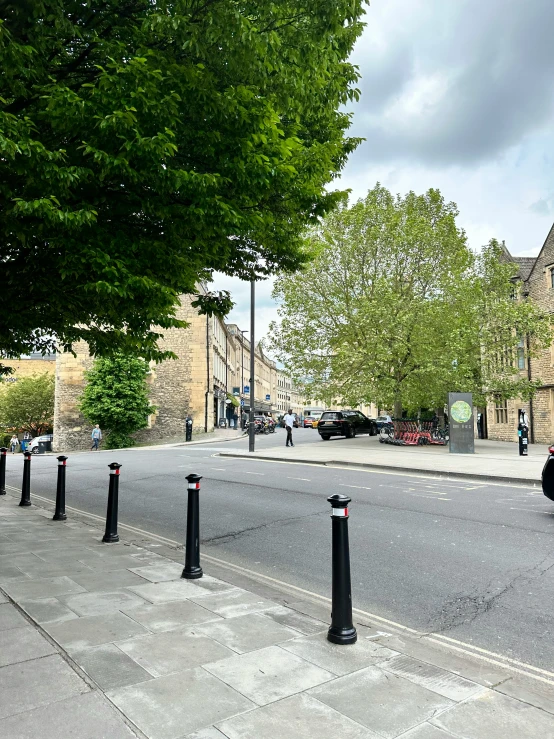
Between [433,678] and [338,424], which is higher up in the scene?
[338,424]

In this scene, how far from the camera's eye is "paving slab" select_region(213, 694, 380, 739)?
262 cm

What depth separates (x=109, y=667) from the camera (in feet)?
10.8

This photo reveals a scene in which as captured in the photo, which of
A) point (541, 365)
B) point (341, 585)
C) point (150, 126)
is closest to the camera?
point (341, 585)

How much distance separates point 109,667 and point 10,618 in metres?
1.32

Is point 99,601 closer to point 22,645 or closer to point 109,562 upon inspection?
point 22,645

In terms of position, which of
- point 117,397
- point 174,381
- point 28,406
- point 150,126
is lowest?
point 28,406

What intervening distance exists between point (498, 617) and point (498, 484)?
826 centimetres

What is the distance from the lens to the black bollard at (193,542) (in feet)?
17.4

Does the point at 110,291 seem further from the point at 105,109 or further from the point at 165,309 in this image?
the point at 165,309

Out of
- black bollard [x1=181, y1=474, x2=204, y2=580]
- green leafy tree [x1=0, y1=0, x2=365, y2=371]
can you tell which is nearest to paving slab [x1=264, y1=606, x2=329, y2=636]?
black bollard [x1=181, y1=474, x2=204, y2=580]

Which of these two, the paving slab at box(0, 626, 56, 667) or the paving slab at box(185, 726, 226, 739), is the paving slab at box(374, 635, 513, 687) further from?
the paving slab at box(0, 626, 56, 667)

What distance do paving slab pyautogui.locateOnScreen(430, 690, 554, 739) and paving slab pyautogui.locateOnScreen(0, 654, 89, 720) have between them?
1980 millimetres

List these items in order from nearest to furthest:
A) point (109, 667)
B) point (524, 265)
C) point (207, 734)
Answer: point (207, 734)
point (109, 667)
point (524, 265)

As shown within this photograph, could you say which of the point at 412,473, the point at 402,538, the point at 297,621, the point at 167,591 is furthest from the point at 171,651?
the point at 412,473
